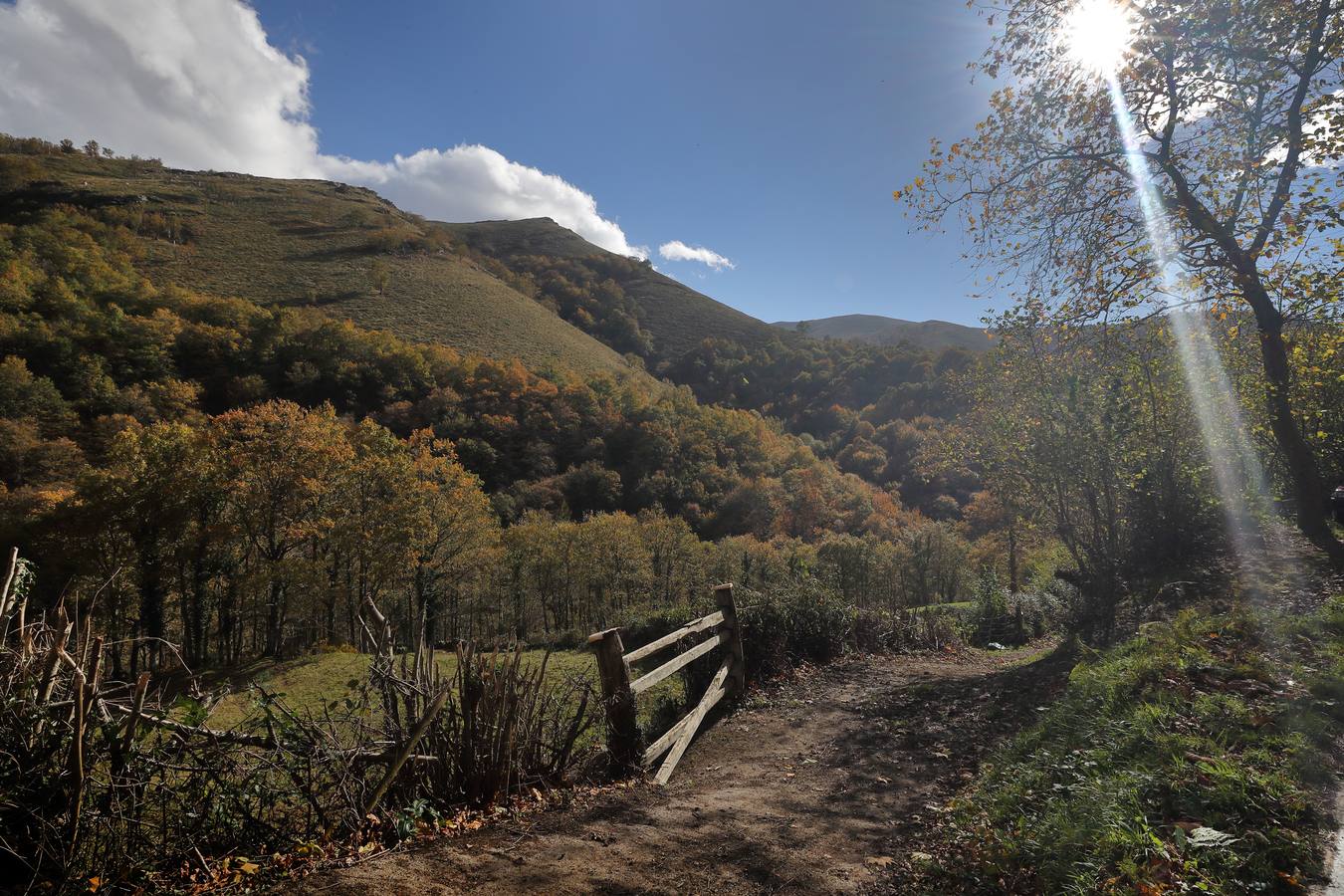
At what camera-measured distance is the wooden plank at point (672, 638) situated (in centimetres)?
559

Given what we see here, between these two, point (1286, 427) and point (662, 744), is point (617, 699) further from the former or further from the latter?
point (1286, 427)

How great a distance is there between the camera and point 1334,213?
18.4 feet

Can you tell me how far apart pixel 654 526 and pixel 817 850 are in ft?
137

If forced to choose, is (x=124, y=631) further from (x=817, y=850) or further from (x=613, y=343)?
(x=613, y=343)

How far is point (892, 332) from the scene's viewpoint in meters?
165

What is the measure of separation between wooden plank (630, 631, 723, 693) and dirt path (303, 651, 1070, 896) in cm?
84

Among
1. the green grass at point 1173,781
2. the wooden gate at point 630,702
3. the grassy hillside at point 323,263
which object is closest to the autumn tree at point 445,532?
the wooden gate at point 630,702

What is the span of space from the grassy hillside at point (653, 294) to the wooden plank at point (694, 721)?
358 feet

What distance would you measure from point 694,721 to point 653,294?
134 m

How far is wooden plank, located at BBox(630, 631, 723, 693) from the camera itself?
542 cm

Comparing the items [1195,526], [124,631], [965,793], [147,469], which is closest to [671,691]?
[965,793]

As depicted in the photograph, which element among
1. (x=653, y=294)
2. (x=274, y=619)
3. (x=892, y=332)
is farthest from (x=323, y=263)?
(x=892, y=332)

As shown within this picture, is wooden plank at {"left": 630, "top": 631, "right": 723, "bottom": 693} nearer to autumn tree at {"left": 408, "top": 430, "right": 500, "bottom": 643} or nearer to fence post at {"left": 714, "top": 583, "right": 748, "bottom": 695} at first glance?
fence post at {"left": 714, "top": 583, "right": 748, "bottom": 695}

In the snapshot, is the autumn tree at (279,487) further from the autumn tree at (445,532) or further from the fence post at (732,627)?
the fence post at (732,627)
